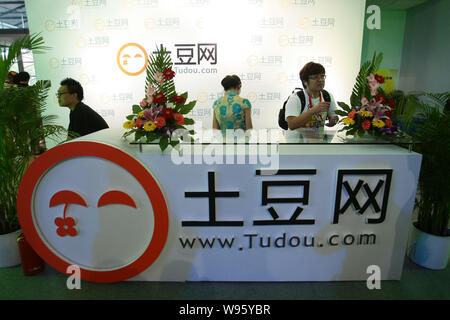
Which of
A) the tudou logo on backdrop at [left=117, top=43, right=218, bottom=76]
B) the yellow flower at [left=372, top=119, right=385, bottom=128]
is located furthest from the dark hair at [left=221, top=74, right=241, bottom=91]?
the tudou logo on backdrop at [left=117, top=43, right=218, bottom=76]

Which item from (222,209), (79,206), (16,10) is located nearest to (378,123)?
(222,209)

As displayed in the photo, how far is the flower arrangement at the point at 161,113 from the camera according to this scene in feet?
6.67

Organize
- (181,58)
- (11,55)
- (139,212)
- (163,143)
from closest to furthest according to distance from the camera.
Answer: (163,143), (139,212), (11,55), (181,58)

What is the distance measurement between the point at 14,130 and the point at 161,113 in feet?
4.42

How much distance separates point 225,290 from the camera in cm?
220

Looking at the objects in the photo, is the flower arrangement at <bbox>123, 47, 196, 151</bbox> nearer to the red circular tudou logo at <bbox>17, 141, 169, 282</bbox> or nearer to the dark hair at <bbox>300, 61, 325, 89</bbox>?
the red circular tudou logo at <bbox>17, 141, 169, 282</bbox>

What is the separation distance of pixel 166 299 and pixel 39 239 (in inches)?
40.3

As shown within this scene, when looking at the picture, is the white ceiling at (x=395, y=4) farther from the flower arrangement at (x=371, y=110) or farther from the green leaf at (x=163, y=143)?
the green leaf at (x=163, y=143)

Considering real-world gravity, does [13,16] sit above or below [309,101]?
above

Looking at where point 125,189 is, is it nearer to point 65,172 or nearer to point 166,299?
point 65,172

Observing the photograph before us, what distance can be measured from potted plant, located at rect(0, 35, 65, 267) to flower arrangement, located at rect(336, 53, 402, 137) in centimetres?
255

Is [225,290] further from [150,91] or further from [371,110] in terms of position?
[371,110]

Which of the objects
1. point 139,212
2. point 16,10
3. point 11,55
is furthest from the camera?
point 16,10
